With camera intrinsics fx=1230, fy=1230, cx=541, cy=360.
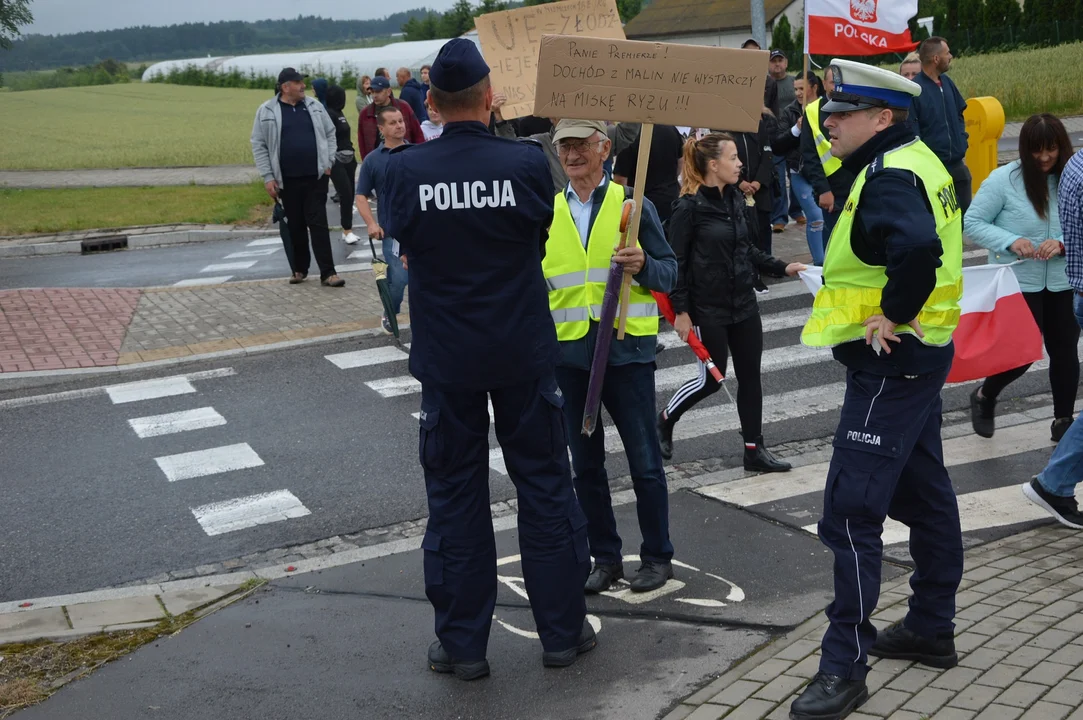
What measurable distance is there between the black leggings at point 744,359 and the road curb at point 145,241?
12.7 metres

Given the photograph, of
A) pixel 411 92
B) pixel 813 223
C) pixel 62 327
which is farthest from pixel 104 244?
pixel 813 223

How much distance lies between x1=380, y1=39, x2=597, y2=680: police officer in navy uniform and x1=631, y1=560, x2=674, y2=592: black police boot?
60 centimetres

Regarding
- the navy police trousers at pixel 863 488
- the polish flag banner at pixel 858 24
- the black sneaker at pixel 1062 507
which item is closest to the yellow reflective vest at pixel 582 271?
the navy police trousers at pixel 863 488

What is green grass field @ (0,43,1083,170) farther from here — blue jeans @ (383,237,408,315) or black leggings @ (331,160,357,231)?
blue jeans @ (383,237,408,315)

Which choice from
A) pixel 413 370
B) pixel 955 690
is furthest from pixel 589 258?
pixel 955 690

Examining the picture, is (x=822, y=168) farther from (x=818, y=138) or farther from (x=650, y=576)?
(x=650, y=576)

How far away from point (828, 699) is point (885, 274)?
53.6 inches

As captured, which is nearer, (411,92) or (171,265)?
(171,265)

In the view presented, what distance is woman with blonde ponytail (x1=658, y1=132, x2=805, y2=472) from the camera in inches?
260

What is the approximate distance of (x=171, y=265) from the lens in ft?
52.3

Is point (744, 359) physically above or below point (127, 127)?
below

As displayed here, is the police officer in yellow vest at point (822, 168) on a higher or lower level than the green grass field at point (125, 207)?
higher

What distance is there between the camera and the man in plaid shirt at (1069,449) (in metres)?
5.58

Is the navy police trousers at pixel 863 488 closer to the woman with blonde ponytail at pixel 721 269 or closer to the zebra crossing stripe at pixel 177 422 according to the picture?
the woman with blonde ponytail at pixel 721 269
